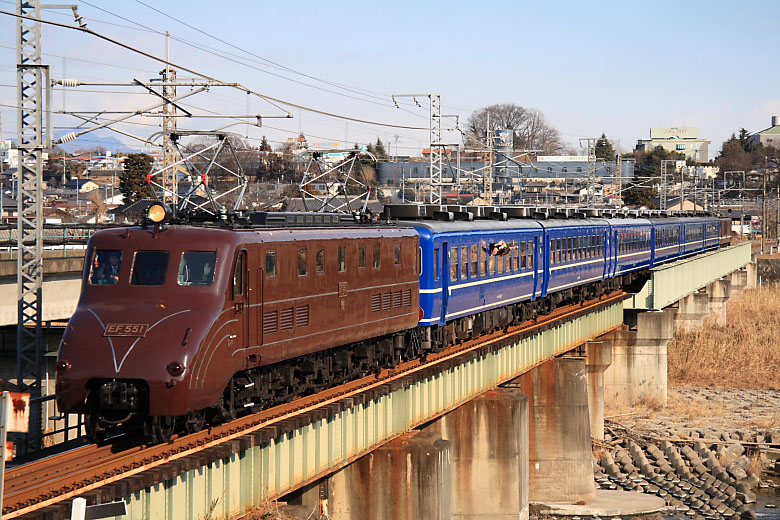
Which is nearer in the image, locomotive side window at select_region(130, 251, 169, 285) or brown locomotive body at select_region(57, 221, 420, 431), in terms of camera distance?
brown locomotive body at select_region(57, 221, 420, 431)

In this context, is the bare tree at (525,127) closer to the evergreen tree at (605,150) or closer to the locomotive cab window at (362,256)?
the evergreen tree at (605,150)

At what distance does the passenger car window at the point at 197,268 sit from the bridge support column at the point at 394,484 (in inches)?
345

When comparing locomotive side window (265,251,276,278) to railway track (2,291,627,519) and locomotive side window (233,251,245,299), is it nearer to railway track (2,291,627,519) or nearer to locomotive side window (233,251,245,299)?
locomotive side window (233,251,245,299)

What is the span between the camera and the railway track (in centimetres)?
1287

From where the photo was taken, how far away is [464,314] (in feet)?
95.8

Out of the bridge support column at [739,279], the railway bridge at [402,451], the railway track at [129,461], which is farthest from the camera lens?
the bridge support column at [739,279]

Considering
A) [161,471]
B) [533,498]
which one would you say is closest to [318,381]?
[161,471]

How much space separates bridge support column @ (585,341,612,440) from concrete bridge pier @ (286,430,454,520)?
25872 millimetres

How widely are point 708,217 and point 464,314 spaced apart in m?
54.8

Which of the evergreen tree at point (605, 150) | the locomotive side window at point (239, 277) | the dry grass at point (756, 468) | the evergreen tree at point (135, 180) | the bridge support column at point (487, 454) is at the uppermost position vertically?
the evergreen tree at point (605, 150)

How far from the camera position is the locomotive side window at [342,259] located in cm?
2110

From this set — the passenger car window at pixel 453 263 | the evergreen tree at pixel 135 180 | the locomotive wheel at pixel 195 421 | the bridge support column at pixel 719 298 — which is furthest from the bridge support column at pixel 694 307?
the locomotive wheel at pixel 195 421

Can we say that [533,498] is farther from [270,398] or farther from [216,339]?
[216,339]

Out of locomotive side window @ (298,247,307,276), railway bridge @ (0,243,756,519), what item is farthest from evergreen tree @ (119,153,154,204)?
locomotive side window @ (298,247,307,276)
